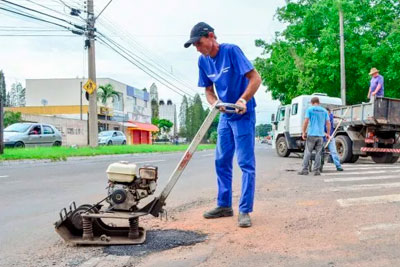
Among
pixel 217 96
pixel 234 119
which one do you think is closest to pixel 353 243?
pixel 234 119

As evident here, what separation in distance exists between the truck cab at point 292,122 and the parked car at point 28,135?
1171cm

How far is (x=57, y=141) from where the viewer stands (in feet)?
77.9

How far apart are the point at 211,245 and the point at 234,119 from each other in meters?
1.36

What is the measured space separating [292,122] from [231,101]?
1431 cm

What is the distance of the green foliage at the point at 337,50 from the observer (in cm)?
2155

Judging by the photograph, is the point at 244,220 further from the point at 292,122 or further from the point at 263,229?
the point at 292,122

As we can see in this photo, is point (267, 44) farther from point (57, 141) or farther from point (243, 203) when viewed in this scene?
point (243, 203)

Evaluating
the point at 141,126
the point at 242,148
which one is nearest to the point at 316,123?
the point at 242,148

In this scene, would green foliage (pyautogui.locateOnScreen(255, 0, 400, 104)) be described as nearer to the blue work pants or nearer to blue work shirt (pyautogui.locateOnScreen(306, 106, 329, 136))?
blue work shirt (pyautogui.locateOnScreen(306, 106, 329, 136))

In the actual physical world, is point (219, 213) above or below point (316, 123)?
below

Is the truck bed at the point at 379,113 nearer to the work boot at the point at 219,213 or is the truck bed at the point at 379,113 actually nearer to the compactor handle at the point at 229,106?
the work boot at the point at 219,213

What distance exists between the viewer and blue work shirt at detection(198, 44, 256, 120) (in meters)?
4.24

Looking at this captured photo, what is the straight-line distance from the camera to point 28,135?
20.8 meters

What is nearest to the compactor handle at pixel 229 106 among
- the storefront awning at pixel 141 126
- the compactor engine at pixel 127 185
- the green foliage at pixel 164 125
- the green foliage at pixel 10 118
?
the compactor engine at pixel 127 185
